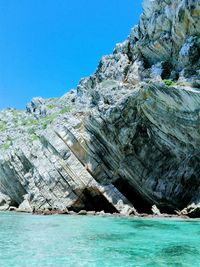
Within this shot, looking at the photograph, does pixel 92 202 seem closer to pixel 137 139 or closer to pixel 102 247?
pixel 137 139

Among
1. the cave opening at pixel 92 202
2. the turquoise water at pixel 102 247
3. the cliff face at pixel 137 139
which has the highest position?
the cliff face at pixel 137 139

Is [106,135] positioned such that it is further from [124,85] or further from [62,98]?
[62,98]

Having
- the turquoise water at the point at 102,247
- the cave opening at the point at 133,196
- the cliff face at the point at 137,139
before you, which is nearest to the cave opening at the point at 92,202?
the cliff face at the point at 137,139

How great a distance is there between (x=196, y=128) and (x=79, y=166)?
16134mm

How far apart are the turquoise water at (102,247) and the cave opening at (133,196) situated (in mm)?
18001

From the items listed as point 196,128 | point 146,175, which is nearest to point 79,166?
point 146,175

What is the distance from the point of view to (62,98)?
10394 cm

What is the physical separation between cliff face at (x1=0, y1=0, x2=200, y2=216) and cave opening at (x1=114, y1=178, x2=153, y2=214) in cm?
12

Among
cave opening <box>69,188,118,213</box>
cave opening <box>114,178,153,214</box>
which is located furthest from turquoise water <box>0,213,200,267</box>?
cave opening <box>69,188,118,213</box>

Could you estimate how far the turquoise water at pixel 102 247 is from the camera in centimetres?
1550

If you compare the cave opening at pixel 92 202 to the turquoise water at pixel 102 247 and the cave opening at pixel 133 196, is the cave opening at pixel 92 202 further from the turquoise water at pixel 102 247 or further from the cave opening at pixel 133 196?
the turquoise water at pixel 102 247

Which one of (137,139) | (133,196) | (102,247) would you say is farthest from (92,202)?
(102,247)

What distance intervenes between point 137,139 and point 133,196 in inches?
302

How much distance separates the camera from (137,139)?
43.7m
